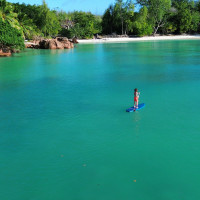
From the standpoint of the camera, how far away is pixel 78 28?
76562 millimetres

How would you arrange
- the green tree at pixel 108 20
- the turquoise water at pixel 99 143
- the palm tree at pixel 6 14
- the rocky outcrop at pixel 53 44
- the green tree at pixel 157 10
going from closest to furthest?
the turquoise water at pixel 99 143 → the palm tree at pixel 6 14 → the rocky outcrop at pixel 53 44 → the green tree at pixel 157 10 → the green tree at pixel 108 20

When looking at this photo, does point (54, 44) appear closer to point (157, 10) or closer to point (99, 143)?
point (99, 143)

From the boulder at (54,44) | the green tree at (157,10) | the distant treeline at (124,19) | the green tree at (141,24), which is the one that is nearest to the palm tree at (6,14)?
the boulder at (54,44)

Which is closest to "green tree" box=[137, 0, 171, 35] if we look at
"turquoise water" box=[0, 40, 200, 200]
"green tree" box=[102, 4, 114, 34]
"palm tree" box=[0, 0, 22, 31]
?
"green tree" box=[102, 4, 114, 34]

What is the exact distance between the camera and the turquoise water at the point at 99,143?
23.4 ft

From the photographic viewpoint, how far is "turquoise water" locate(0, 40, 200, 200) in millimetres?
7125

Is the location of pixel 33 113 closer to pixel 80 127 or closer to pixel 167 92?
pixel 80 127

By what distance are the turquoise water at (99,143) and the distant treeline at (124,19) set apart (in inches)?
2111

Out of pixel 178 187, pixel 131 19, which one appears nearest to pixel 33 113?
pixel 178 187

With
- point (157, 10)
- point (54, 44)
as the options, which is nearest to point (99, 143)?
point (54, 44)

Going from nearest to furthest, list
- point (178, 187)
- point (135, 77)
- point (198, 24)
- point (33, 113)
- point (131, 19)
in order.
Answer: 1. point (178, 187)
2. point (33, 113)
3. point (135, 77)
4. point (131, 19)
5. point (198, 24)

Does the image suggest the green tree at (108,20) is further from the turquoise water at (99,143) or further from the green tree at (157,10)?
the turquoise water at (99,143)

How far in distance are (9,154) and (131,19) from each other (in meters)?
84.2

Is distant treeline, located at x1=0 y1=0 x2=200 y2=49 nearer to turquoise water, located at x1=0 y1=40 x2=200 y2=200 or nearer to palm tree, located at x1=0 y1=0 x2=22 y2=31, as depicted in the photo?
palm tree, located at x1=0 y1=0 x2=22 y2=31
